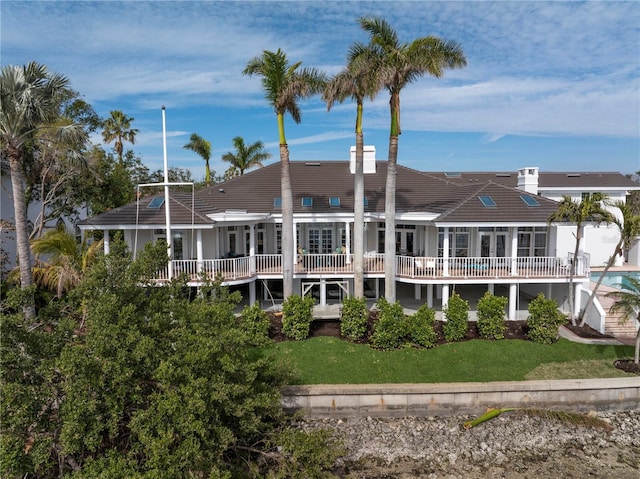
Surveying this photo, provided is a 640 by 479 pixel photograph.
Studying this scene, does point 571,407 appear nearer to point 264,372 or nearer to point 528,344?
point 528,344

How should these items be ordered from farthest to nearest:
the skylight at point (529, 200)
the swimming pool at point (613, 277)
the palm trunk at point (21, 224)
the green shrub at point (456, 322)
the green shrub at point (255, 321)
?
the swimming pool at point (613, 277)
the skylight at point (529, 200)
the green shrub at point (456, 322)
the green shrub at point (255, 321)
the palm trunk at point (21, 224)

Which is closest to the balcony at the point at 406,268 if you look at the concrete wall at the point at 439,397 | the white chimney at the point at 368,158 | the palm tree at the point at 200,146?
the concrete wall at the point at 439,397

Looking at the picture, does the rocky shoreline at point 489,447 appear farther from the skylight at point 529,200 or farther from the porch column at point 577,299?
→ the skylight at point 529,200

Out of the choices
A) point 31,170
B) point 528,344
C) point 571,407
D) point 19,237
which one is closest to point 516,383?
point 571,407

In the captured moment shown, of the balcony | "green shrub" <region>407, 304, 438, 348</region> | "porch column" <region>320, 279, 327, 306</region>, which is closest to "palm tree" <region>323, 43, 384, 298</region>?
the balcony

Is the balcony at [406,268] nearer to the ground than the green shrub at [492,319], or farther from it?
farther from it

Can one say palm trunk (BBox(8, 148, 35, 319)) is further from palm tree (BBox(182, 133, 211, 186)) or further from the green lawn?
palm tree (BBox(182, 133, 211, 186))
